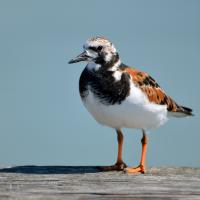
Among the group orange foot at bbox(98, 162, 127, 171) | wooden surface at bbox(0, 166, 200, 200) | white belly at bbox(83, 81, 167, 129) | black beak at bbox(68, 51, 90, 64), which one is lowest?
wooden surface at bbox(0, 166, 200, 200)

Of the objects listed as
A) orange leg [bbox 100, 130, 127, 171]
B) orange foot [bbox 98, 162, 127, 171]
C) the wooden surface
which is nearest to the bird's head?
orange leg [bbox 100, 130, 127, 171]

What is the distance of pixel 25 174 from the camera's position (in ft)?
18.9

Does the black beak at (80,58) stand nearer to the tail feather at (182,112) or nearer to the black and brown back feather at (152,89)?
the black and brown back feather at (152,89)

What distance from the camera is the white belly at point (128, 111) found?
7.18 metres

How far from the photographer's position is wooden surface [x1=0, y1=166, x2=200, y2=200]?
4297 millimetres

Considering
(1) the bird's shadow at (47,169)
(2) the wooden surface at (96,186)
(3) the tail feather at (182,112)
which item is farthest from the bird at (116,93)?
(2) the wooden surface at (96,186)

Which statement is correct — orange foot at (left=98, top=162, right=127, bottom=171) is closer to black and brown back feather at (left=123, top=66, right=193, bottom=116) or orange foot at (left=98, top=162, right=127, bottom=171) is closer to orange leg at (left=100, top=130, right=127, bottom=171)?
orange leg at (left=100, top=130, right=127, bottom=171)

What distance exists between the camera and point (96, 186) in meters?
4.79

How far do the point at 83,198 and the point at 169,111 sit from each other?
4.28 m

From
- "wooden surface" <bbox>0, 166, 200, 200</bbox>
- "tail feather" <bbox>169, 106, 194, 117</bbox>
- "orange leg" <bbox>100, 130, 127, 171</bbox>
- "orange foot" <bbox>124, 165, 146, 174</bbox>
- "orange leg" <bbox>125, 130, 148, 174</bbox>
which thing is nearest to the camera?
"wooden surface" <bbox>0, 166, 200, 200</bbox>

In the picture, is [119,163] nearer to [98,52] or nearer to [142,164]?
[142,164]

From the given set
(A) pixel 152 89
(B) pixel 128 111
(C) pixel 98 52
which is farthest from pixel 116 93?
(A) pixel 152 89

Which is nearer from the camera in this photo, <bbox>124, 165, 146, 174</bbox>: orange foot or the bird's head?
<bbox>124, 165, 146, 174</bbox>: orange foot

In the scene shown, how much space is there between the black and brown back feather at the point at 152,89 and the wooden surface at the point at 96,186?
1.65 meters
